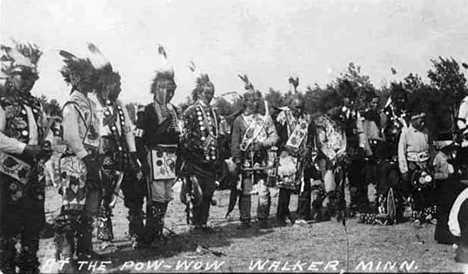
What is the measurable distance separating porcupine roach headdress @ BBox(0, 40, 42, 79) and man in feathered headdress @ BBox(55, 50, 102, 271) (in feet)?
0.84

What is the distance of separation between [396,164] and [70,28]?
3938 millimetres

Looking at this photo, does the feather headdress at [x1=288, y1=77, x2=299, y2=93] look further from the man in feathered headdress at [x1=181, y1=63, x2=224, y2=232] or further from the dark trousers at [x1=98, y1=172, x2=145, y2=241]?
the dark trousers at [x1=98, y1=172, x2=145, y2=241]

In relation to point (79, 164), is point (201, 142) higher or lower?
higher

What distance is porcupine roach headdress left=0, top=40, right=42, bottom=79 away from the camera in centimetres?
446

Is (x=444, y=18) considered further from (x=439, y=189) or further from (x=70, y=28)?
(x=70, y=28)

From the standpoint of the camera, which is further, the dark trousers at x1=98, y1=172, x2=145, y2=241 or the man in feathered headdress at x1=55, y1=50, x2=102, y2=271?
the dark trousers at x1=98, y1=172, x2=145, y2=241

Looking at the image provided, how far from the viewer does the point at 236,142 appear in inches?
229

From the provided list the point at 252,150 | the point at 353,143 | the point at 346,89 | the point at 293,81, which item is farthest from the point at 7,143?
the point at 353,143

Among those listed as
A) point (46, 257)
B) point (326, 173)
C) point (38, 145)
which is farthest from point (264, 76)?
point (46, 257)

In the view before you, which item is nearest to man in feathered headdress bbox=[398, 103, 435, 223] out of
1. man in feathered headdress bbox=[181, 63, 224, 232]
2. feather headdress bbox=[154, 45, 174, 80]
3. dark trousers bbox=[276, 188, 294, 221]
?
dark trousers bbox=[276, 188, 294, 221]

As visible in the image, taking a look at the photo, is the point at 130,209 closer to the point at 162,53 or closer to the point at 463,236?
the point at 162,53

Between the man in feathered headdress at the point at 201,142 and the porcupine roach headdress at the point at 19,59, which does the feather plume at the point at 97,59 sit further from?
the man in feathered headdress at the point at 201,142

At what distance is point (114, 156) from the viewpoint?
15.9 ft

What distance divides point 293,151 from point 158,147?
1.71 m
